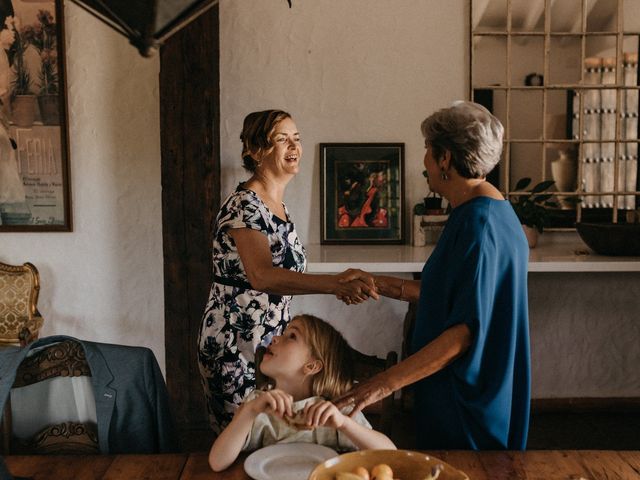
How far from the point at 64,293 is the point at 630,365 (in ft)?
11.4

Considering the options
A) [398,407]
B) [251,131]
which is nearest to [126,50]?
[251,131]

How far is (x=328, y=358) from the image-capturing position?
1740 mm

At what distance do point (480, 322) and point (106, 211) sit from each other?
2854 millimetres

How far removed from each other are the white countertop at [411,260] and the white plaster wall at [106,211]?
1061 millimetres

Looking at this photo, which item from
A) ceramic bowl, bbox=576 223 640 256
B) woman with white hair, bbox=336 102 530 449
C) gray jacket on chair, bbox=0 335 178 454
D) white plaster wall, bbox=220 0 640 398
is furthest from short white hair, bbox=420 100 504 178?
white plaster wall, bbox=220 0 640 398

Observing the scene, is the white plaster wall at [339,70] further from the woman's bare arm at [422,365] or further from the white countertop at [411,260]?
the woman's bare arm at [422,365]

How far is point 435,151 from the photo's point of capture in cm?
173

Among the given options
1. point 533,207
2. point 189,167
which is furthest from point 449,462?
point 533,207

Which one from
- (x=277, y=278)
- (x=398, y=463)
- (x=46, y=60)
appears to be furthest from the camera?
(x=46, y=60)

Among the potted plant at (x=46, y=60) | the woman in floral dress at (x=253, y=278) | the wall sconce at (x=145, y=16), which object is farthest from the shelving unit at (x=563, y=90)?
the wall sconce at (x=145, y=16)

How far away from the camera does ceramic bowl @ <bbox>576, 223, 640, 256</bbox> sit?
3414 mm

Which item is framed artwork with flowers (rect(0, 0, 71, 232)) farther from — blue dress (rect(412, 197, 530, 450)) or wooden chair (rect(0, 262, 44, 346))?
blue dress (rect(412, 197, 530, 450))

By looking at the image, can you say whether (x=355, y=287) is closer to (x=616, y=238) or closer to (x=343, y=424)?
(x=343, y=424)

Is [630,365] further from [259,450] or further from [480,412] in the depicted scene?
[259,450]
